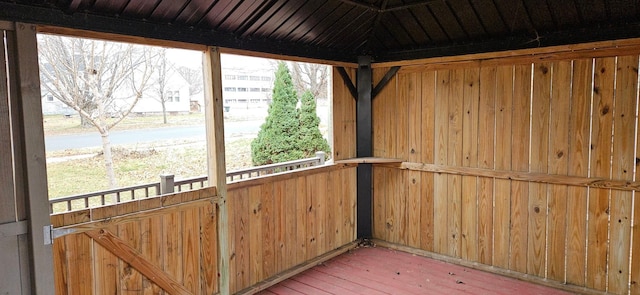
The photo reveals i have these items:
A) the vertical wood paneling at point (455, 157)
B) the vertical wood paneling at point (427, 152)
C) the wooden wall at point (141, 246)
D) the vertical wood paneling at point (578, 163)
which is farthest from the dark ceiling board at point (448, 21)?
the wooden wall at point (141, 246)

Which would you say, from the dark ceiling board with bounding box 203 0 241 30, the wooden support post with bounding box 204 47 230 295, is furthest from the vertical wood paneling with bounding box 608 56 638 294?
the wooden support post with bounding box 204 47 230 295

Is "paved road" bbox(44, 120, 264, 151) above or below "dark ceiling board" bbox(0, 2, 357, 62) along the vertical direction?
below

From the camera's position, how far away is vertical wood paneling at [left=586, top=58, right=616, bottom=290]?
12.1 feet

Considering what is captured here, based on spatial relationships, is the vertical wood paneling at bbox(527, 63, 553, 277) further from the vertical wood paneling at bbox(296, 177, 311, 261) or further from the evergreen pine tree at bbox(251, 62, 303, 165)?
the evergreen pine tree at bbox(251, 62, 303, 165)

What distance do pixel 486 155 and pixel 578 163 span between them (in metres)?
0.86

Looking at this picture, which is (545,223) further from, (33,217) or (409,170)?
(33,217)

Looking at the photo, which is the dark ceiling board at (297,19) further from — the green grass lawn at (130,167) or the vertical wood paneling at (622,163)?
the green grass lawn at (130,167)

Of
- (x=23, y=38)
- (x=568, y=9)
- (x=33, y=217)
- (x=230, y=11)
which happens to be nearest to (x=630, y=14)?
(x=568, y=9)

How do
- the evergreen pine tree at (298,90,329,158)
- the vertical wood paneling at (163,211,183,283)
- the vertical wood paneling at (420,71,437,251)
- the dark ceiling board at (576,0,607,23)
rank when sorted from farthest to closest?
the evergreen pine tree at (298,90,329,158)
the vertical wood paneling at (420,71,437,251)
the dark ceiling board at (576,0,607,23)
the vertical wood paneling at (163,211,183,283)

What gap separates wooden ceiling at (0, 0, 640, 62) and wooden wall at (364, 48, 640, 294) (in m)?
0.22

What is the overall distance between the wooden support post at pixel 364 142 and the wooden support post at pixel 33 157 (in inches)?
139

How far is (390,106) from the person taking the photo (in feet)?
16.9

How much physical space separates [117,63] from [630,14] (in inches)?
241

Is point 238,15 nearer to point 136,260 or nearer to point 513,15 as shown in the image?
point 136,260
